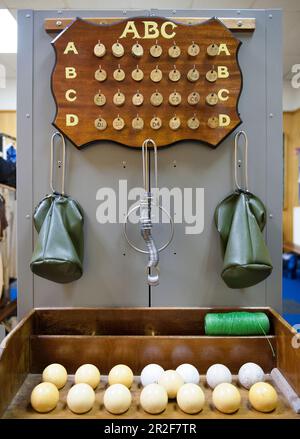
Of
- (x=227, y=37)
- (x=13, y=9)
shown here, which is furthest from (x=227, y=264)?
(x=13, y=9)

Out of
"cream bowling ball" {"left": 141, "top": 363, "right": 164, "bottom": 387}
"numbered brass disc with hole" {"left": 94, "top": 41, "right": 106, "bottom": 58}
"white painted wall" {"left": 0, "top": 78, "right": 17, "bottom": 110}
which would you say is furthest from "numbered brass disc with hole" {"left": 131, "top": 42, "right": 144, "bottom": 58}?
"white painted wall" {"left": 0, "top": 78, "right": 17, "bottom": 110}

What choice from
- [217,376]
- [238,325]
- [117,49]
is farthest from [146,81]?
[217,376]

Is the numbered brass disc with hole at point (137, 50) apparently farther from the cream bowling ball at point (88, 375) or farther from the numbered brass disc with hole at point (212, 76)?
the cream bowling ball at point (88, 375)

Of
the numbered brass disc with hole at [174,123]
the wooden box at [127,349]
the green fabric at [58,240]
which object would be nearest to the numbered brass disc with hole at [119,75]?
the numbered brass disc with hole at [174,123]

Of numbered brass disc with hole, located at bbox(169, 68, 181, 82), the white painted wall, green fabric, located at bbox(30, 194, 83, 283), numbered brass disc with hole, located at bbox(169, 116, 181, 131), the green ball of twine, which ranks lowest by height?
the green ball of twine

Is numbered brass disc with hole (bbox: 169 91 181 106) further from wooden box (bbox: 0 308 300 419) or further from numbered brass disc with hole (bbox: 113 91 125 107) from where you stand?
wooden box (bbox: 0 308 300 419)

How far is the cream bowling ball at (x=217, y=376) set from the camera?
1143mm

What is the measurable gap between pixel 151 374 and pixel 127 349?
0.13 meters

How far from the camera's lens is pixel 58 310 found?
1.38 meters

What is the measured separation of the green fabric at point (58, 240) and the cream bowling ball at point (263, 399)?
65 cm

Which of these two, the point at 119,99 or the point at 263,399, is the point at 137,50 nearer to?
the point at 119,99

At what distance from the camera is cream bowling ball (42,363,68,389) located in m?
1.15

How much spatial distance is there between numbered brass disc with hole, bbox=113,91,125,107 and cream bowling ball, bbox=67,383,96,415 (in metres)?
0.92
